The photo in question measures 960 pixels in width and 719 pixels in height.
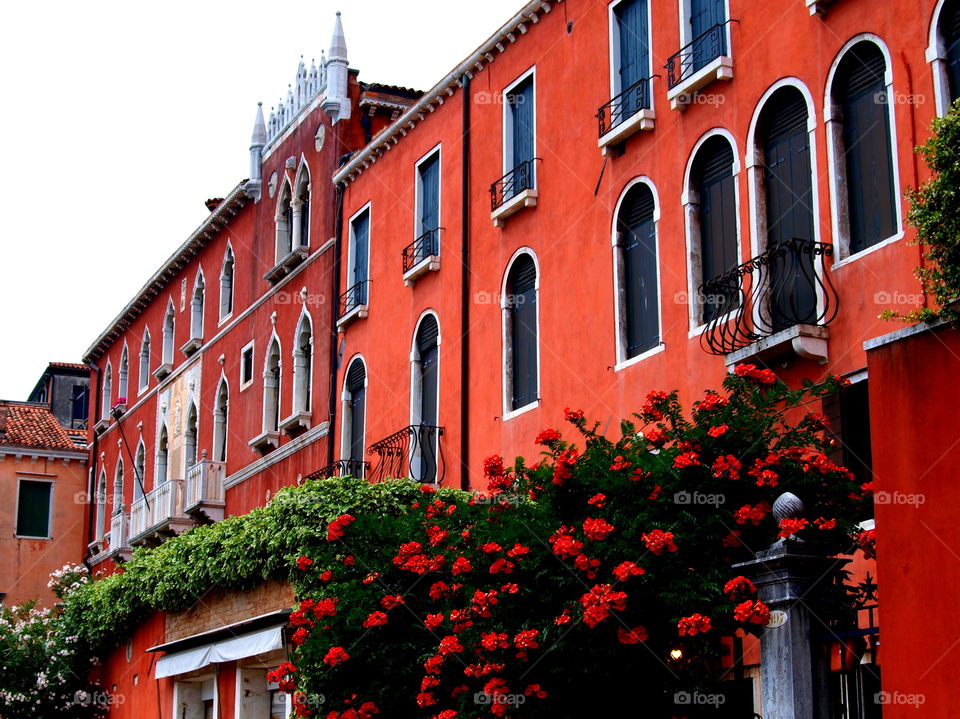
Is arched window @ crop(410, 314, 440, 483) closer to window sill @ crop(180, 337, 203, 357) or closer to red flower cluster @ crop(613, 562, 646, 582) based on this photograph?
red flower cluster @ crop(613, 562, 646, 582)

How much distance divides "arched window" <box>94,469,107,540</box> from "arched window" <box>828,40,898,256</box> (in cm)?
2602

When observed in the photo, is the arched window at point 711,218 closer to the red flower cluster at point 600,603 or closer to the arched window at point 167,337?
the red flower cluster at point 600,603

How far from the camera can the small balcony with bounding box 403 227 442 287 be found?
62.3 ft

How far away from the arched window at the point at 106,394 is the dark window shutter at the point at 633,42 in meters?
22.4

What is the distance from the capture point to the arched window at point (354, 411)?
20984 mm

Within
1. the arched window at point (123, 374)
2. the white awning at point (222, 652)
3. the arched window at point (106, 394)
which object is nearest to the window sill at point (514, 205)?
the white awning at point (222, 652)

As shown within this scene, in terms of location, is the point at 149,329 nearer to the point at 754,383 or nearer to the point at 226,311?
the point at 226,311

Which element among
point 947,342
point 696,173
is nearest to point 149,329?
point 696,173

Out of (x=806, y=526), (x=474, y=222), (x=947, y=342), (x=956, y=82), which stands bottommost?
(x=806, y=526)

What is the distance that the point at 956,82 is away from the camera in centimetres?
1123

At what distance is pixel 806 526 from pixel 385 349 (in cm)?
1160

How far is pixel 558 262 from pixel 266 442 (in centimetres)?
938

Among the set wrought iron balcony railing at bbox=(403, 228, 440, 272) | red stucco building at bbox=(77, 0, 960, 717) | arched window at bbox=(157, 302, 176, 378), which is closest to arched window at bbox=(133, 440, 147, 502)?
arched window at bbox=(157, 302, 176, 378)

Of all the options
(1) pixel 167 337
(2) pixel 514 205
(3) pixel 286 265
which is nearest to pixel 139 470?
(1) pixel 167 337
